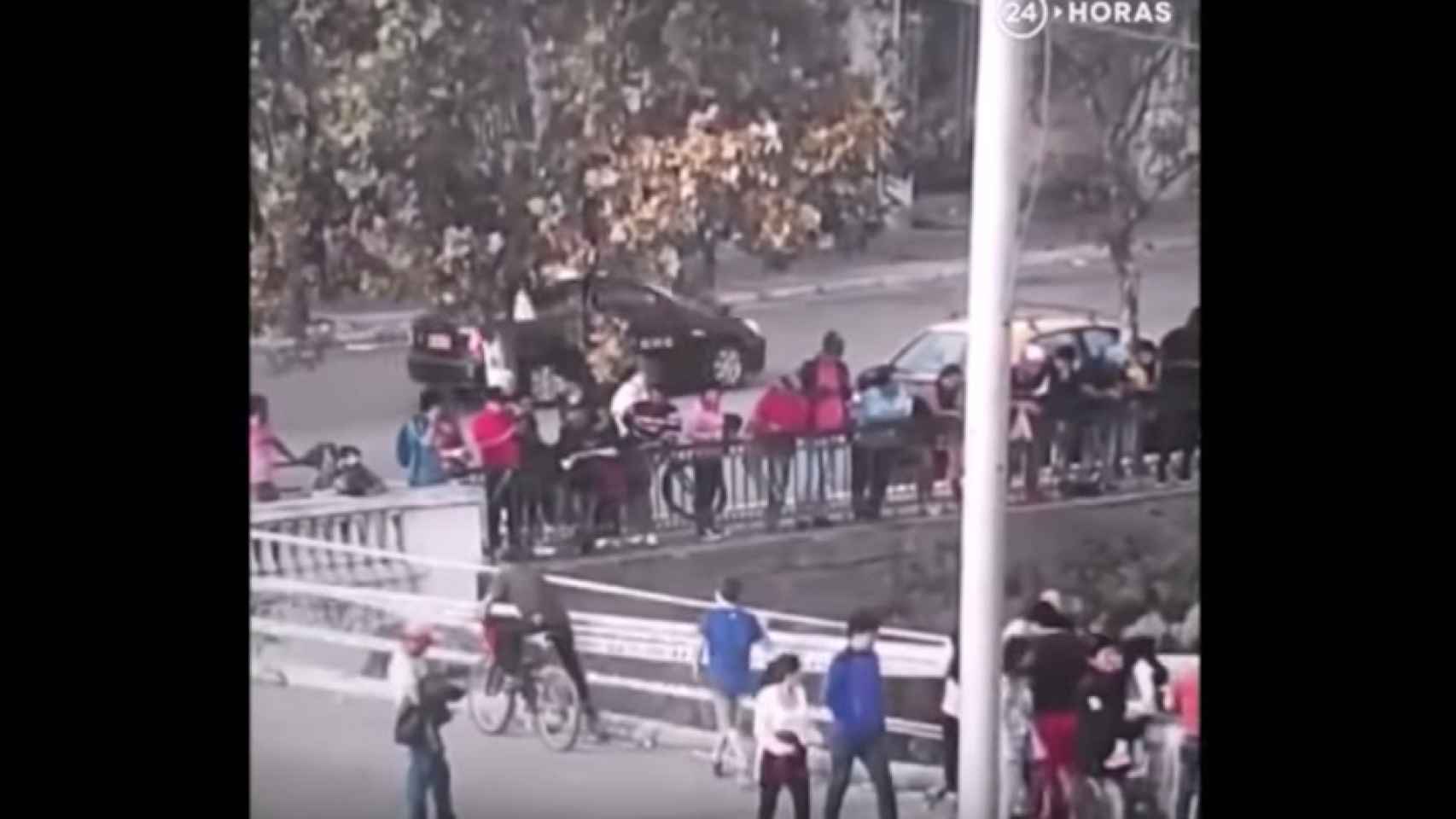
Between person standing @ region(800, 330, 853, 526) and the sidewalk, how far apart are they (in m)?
0.08

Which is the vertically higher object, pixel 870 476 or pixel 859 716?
pixel 870 476

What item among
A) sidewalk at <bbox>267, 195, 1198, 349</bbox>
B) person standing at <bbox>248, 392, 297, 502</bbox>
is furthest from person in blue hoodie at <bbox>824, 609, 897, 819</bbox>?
person standing at <bbox>248, 392, 297, 502</bbox>

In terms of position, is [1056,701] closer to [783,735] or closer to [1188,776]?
[1188,776]

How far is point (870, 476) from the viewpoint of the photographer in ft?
7.66

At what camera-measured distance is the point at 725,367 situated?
7.66 ft

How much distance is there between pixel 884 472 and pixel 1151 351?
0.37 m

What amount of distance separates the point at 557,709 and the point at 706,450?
0.38m

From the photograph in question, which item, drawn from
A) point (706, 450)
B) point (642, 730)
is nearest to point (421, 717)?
point (642, 730)

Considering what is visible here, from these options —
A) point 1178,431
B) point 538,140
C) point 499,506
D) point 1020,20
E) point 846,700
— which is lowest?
point 846,700

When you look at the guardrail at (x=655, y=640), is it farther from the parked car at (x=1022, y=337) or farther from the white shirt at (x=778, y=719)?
the parked car at (x=1022, y=337)

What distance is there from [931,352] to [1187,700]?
0.55 metres
